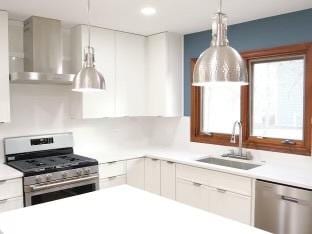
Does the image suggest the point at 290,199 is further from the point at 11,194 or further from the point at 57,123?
the point at 57,123

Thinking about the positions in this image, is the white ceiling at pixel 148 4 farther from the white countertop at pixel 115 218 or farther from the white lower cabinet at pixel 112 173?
the white countertop at pixel 115 218

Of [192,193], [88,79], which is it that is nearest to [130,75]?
[192,193]

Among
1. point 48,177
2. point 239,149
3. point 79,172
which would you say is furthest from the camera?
point 239,149

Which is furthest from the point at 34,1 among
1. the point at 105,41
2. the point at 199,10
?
the point at 199,10

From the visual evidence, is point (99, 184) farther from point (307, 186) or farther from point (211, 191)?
point (307, 186)

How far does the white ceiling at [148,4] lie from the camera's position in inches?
104

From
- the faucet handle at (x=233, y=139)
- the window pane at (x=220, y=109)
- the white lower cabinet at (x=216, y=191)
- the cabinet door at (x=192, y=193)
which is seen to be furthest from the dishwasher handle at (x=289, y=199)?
the window pane at (x=220, y=109)

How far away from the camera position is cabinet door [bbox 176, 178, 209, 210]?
3113 mm

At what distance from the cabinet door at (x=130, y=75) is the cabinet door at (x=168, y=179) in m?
0.87

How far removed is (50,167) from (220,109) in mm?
2107

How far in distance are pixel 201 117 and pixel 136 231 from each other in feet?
8.69

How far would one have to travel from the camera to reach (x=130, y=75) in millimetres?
3900

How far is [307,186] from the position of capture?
235 centimetres

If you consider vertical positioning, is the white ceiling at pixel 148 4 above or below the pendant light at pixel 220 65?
above
